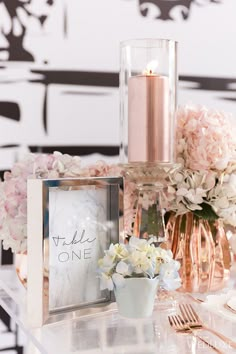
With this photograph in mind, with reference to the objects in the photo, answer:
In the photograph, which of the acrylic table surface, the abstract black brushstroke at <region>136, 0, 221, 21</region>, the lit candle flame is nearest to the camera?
the acrylic table surface

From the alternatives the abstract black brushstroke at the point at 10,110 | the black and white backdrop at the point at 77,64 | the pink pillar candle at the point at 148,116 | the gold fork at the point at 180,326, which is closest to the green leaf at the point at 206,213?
the pink pillar candle at the point at 148,116

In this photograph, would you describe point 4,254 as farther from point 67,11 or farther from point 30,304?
point 67,11

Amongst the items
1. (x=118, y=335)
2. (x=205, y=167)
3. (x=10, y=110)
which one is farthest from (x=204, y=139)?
(x=10, y=110)

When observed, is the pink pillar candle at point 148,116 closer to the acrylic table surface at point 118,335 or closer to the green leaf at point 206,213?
the green leaf at point 206,213

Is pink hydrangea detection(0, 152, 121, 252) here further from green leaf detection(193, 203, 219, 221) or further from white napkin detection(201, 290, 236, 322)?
white napkin detection(201, 290, 236, 322)

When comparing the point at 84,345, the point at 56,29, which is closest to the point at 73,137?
the point at 56,29

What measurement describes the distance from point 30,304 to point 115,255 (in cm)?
16

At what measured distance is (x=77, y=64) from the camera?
135 centimetres

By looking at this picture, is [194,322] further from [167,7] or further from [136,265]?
[167,7]

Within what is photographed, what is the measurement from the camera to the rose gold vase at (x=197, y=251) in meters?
1.07

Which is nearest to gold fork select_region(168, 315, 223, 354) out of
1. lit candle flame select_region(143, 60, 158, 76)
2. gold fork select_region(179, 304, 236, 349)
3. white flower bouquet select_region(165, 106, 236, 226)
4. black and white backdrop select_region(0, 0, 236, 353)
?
gold fork select_region(179, 304, 236, 349)

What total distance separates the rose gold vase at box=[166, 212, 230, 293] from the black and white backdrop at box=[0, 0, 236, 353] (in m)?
0.38

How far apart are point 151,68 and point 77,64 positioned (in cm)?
40

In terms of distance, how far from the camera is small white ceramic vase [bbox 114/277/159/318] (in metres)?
0.85
